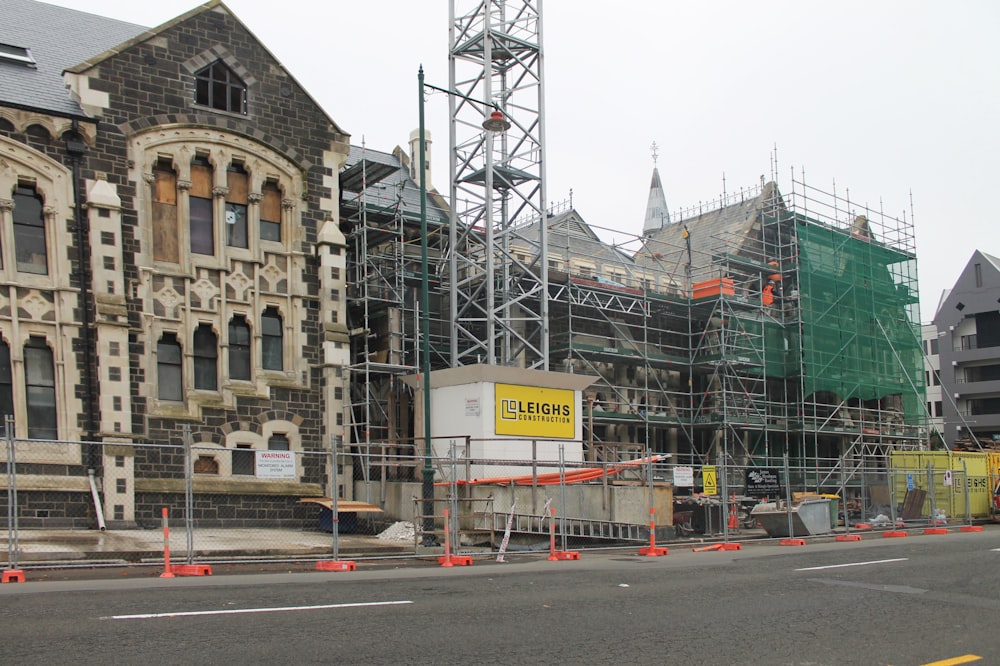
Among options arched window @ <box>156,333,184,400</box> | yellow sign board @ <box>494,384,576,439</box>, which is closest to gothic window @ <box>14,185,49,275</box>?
arched window @ <box>156,333,184,400</box>

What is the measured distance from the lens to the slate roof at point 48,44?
82.6 ft

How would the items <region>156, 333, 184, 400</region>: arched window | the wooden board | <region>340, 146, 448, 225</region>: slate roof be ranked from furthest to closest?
<region>340, 146, 448, 225</region>: slate roof → <region>156, 333, 184, 400</region>: arched window → the wooden board

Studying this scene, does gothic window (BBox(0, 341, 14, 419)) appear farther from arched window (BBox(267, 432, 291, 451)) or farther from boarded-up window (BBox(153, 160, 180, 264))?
arched window (BBox(267, 432, 291, 451))

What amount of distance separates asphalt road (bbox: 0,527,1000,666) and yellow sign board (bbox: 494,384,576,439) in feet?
46.0

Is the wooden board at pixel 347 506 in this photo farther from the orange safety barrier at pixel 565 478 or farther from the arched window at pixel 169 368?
the arched window at pixel 169 368

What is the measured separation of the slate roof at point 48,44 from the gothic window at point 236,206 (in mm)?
4283

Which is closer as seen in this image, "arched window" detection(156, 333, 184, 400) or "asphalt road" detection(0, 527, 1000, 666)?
"asphalt road" detection(0, 527, 1000, 666)

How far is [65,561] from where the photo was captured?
56.7ft

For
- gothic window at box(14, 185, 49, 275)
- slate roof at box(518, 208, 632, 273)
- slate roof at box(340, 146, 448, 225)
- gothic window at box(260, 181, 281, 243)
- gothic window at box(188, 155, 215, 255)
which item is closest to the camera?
gothic window at box(14, 185, 49, 275)

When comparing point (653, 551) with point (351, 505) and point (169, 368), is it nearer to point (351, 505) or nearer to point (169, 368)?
point (351, 505)

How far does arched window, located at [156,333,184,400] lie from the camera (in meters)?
26.4

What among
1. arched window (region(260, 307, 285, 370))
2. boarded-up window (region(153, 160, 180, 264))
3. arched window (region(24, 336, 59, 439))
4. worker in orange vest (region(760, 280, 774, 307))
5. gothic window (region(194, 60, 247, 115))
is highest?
gothic window (region(194, 60, 247, 115))

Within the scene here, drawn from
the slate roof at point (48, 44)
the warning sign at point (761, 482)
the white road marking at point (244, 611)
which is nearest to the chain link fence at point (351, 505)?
the warning sign at point (761, 482)

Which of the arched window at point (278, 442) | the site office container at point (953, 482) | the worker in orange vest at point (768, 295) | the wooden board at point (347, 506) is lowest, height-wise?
the site office container at point (953, 482)
